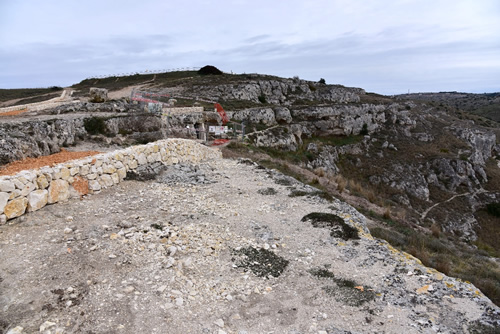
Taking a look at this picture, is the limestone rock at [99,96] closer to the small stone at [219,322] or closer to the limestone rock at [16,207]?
the limestone rock at [16,207]

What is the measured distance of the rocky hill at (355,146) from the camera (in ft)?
48.6

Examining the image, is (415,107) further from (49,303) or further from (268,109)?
(49,303)

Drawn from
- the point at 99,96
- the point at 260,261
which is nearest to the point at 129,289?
the point at 260,261

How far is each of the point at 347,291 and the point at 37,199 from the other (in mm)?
7724

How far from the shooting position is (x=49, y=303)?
4.94 metres

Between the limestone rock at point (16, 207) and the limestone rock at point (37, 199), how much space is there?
12 centimetres

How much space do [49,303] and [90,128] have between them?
57.5 ft

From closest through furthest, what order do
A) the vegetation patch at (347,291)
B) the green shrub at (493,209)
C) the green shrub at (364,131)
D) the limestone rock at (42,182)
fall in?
the vegetation patch at (347,291), the limestone rock at (42,182), the green shrub at (493,209), the green shrub at (364,131)

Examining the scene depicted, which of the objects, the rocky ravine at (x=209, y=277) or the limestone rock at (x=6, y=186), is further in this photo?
the limestone rock at (x=6, y=186)

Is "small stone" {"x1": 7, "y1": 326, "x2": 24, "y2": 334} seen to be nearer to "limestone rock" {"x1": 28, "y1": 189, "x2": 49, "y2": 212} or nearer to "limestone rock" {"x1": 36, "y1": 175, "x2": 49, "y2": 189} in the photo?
"limestone rock" {"x1": 28, "y1": 189, "x2": 49, "y2": 212}

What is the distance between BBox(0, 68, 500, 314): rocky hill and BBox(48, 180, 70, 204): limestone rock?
5548 millimetres

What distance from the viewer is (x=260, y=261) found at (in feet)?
23.3

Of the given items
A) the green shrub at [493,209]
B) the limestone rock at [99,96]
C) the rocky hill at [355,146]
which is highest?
the limestone rock at [99,96]

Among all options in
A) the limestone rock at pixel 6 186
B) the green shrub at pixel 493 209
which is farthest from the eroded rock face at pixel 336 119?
the limestone rock at pixel 6 186
